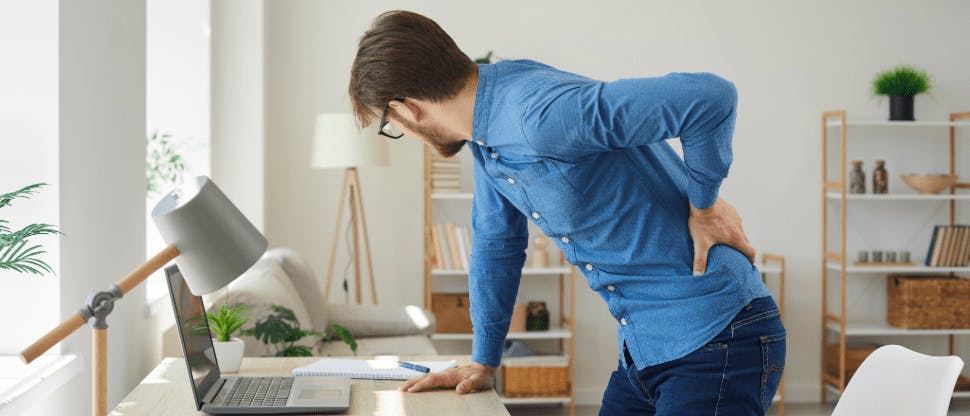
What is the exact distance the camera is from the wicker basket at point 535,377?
4.87 m

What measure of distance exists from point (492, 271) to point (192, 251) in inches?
29.9

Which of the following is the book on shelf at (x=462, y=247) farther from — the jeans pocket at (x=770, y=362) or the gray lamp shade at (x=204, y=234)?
the gray lamp shade at (x=204, y=234)

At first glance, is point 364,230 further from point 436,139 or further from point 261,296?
point 436,139

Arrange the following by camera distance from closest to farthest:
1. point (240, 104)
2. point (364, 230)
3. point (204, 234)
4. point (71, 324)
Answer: point (71, 324), point (204, 234), point (240, 104), point (364, 230)

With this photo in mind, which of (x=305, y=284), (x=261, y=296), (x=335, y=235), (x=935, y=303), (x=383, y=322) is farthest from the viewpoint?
(x=935, y=303)

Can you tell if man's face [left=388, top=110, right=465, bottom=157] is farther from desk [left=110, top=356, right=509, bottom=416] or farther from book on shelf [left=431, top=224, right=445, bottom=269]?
book on shelf [left=431, top=224, right=445, bottom=269]

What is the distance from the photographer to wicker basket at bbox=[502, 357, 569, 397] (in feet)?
16.0

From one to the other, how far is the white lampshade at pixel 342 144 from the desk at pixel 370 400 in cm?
261

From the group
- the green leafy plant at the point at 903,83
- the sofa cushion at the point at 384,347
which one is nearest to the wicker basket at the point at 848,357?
the green leafy plant at the point at 903,83

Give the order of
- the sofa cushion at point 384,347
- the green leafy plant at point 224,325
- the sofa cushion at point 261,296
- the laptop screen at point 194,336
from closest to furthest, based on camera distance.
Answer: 1. the laptop screen at point 194,336
2. the green leafy plant at point 224,325
3. the sofa cushion at point 261,296
4. the sofa cushion at point 384,347

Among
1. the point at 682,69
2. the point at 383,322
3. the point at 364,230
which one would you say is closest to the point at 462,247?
the point at 364,230

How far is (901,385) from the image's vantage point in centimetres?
182

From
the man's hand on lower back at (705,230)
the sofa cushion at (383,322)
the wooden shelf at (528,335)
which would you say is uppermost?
the man's hand on lower back at (705,230)

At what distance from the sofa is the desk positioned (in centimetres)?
125
